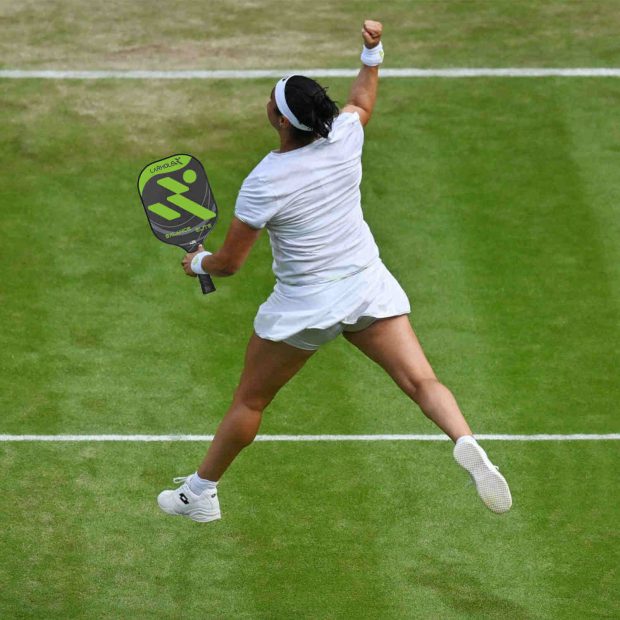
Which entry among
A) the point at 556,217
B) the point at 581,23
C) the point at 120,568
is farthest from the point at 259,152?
the point at 120,568

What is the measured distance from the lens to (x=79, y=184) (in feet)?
44.5

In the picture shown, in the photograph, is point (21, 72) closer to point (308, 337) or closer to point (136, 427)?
point (136, 427)

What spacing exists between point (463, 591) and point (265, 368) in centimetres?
175

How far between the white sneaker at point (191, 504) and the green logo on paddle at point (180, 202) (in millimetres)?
1520

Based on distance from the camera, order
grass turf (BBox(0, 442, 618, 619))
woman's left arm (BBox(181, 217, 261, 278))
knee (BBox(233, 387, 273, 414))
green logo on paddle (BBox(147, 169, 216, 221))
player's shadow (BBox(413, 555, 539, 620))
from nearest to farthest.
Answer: woman's left arm (BBox(181, 217, 261, 278)) < knee (BBox(233, 387, 273, 414)) < player's shadow (BBox(413, 555, 539, 620)) < grass turf (BBox(0, 442, 618, 619)) < green logo on paddle (BBox(147, 169, 216, 221))

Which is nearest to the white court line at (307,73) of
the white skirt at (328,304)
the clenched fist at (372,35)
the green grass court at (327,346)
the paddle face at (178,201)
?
the green grass court at (327,346)

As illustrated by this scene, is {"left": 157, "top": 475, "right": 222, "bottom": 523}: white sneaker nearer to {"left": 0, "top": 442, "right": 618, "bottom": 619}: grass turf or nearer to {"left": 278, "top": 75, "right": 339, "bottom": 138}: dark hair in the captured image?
{"left": 0, "top": 442, "right": 618, "bottom": 619}: grass turf

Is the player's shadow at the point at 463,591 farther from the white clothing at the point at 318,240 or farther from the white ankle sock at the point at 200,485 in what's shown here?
the white clothing at the point at 318,240

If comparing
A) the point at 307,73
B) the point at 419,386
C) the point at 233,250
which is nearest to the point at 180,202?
the point at 233,250

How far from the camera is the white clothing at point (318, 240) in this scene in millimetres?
7902

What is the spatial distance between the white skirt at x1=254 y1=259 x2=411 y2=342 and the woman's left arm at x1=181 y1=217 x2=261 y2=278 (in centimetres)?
33

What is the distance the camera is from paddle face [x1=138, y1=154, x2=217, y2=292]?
8984mm

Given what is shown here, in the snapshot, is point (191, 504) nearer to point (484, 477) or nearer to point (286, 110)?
point (484, 477)

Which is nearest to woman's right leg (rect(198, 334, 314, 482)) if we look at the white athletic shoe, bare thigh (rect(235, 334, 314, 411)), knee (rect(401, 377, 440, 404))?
bare thigh (rect(235, 334, 314, 411))
